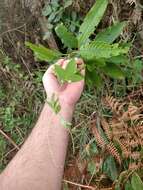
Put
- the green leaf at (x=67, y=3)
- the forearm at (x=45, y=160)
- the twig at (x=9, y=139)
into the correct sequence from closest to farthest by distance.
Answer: the forearm at (x=45, y=160) < the green leaf at (x=67, y=3) < the twig at (x=9, y=139)

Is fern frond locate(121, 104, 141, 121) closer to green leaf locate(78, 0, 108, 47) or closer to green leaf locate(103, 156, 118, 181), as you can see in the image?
green leaf locate(103, 156, 118, 181)

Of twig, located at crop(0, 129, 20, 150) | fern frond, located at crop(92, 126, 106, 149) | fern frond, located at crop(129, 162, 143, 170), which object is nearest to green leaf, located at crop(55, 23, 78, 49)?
fern frond, located at crop(92, 126, 106, 149)

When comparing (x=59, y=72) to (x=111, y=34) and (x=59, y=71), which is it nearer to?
(x=59, y=71)

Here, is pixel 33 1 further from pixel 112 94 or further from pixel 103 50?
pixel 103 50

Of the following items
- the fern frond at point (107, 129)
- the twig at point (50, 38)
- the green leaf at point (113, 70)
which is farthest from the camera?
the twig at point (50, 38)

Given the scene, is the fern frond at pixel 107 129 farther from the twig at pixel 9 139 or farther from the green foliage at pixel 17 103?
the twig at pixel 9 139

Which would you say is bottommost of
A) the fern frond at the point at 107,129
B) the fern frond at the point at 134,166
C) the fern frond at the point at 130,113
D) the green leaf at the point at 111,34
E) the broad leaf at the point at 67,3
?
the fern frond at the point at 134,166

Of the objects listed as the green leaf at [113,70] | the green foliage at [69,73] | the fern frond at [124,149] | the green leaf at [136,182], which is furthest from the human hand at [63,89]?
the green leaf at [136,182]
